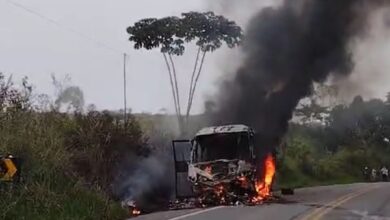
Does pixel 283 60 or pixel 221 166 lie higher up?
pixel 283 60

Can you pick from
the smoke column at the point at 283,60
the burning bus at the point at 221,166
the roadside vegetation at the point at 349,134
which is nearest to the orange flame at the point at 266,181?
the burning bus at the point at 221,166

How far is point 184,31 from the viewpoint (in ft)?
99.8

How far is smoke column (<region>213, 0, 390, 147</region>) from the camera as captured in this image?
94.8 feet

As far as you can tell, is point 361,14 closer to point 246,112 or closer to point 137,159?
point 246,112

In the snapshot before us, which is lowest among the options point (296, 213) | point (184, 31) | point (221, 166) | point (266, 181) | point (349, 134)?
point (296, 213)

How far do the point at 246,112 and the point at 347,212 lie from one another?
1390 cm

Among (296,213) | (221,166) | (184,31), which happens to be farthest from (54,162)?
(184,31)

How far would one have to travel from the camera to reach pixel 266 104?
3000cm

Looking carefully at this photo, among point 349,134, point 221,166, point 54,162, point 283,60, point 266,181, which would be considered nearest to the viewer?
point 54,162

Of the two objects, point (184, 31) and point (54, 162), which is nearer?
point (54, 162)

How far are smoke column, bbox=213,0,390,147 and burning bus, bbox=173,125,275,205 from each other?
21.4ft

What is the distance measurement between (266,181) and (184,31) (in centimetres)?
936

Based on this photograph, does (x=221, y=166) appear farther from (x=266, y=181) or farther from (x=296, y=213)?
(x=296, y=213)

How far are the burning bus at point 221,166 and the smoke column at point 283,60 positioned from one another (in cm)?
651
